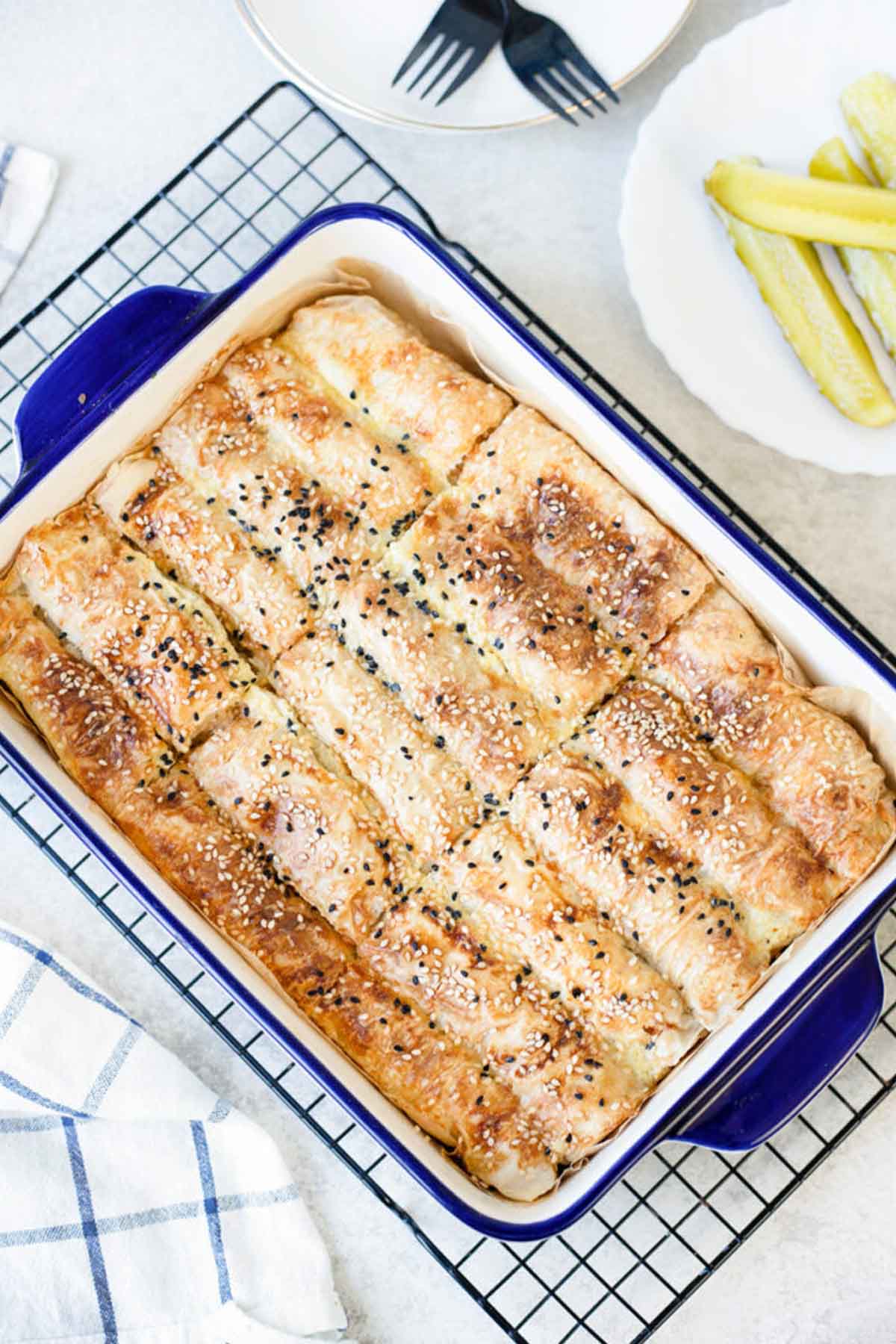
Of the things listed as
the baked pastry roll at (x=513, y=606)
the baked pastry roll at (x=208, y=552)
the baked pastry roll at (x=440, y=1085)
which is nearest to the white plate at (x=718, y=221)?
the baked pastry roll at (x=513, y=606)

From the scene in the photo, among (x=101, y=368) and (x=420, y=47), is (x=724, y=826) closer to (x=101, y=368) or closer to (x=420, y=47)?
(x=101, y=368)

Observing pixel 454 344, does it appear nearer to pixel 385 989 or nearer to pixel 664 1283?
pixel 385 989

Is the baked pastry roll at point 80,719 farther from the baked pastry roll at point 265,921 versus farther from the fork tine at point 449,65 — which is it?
the fork tine at point 449,65

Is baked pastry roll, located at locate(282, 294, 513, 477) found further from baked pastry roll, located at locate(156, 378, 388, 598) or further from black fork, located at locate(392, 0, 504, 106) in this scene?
black fork, located at locate(392, 0, 504, 106)

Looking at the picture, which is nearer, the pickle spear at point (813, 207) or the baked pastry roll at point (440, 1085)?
the baked pastry roll at point (440, 1085)

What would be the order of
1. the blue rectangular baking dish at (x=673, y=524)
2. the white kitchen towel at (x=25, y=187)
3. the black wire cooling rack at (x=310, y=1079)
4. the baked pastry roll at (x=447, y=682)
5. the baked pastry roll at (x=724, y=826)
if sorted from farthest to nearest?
the white kitchen towel at (x=25, y=187) → the black wire cooling rack at (x=310, y=1079) → the baked pastry roll at (x=447, y=682) → the baked pastry roll at (x=724, y=826) → the blue rectangular baking dish at (x=673, y=524)
